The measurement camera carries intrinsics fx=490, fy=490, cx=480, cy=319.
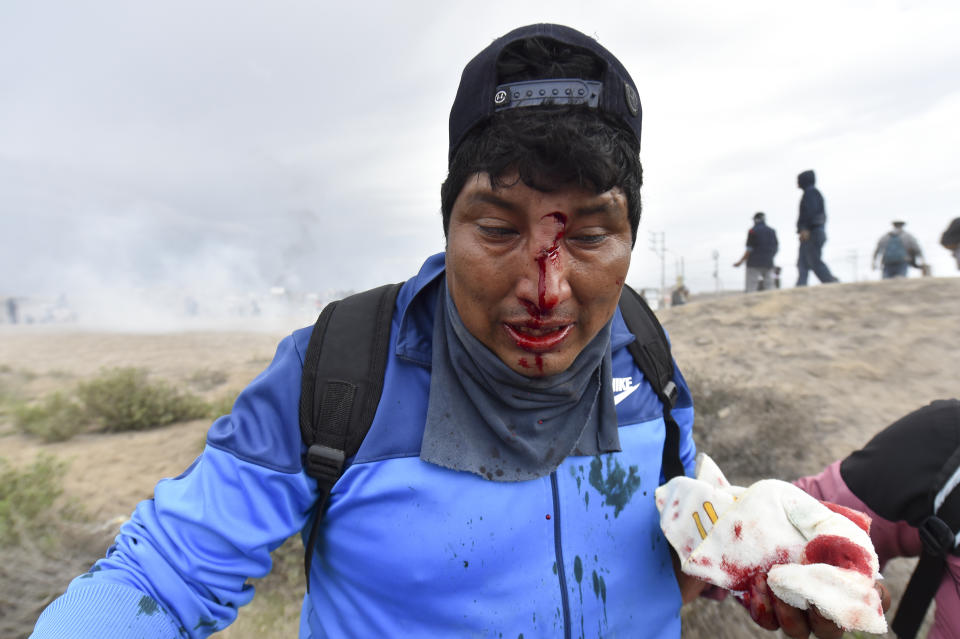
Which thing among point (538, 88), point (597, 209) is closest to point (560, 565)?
point (597, 209)

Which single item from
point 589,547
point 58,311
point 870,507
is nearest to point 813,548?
point 589,547

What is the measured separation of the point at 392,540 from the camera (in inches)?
45.4

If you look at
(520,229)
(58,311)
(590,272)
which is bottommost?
(58,311)

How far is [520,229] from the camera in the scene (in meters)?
1.14

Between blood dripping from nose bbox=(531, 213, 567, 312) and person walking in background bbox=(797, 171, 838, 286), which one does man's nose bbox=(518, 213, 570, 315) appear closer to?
blood dripping from nose bbox=(531, 213, 567, 312)

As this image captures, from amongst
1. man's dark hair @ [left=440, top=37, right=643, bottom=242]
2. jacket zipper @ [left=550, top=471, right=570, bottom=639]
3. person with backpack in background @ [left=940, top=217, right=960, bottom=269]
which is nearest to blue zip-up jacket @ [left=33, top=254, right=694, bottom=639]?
jacket zipper @ [left=550, top=471, right=570, bottom=639]

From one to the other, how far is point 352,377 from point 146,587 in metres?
0.58

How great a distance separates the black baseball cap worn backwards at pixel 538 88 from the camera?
110 centimetres

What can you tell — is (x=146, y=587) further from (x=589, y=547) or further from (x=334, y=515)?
(x=589, y=547)

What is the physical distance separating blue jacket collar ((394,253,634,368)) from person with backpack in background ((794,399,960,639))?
37.6 inches

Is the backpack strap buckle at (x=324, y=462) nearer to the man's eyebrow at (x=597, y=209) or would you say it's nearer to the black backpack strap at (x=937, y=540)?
the man's eyebrow at (x=597, y=209)

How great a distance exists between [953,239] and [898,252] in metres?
1.53

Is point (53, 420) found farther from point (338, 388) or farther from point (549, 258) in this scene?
point (549, 258)

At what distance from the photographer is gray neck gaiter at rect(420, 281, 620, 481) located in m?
1.21
